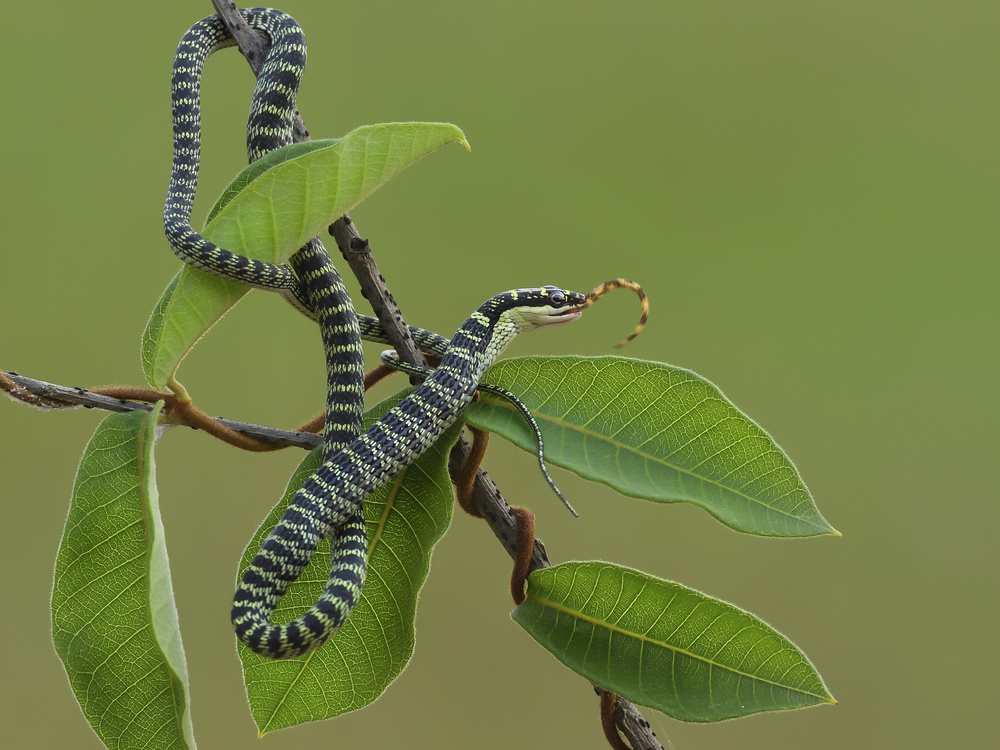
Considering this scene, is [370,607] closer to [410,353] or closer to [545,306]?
[410,353]

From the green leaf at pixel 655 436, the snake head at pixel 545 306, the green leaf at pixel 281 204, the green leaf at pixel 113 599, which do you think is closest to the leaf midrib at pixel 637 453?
the green leaf at pixel 655 436

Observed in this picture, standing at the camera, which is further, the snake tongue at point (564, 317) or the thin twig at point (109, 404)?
the snake tongue at point (564, 317)

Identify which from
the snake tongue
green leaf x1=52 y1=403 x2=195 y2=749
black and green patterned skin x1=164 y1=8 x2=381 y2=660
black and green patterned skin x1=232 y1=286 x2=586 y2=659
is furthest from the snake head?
green leaf x1=52 y1=403 x2=195 y2=749

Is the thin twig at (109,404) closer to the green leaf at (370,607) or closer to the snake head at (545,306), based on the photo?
the green leaf at (370,607)

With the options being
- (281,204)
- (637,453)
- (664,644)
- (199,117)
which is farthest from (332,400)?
(199,117)

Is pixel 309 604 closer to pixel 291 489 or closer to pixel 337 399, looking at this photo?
pixel 291 489

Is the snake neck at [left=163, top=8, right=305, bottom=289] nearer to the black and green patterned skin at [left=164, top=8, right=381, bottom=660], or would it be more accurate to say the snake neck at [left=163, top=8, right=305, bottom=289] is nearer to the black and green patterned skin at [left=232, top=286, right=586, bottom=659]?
the black and green patterned skin at [left=164, top=8, right=381, bottom=660]
